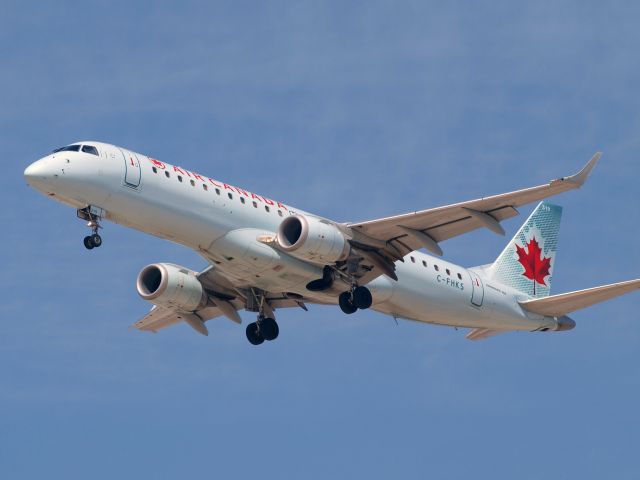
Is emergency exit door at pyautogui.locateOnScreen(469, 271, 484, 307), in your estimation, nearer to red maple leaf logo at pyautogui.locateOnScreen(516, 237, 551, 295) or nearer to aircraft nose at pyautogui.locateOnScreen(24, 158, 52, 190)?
red maple leaf logo at pyautogui.locateOnScreen(516, 237, 551, 295)

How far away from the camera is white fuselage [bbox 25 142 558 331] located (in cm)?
4441

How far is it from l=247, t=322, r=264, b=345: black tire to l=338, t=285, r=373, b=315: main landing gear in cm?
508

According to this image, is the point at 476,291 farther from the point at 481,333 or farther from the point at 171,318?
the point at 171,318

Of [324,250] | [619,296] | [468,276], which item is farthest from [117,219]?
[619,296]

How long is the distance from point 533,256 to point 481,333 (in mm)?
4879


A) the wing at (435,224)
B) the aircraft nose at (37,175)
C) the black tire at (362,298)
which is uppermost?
the aircraft nose at (37,175)

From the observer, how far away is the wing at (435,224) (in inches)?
1766

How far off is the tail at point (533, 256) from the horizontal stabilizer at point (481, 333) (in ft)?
6.45

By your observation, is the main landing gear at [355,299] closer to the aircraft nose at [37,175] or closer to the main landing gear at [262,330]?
the main landing gear at [262,330]

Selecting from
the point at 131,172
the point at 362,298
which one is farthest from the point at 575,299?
the point at 131,172

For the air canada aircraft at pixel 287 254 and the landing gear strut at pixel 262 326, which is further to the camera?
the landing gear strut at pixel 262 326

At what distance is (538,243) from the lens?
5803cm

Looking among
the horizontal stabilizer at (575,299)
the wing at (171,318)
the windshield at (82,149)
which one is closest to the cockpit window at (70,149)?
the windshield at (82,149)

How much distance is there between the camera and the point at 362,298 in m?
47.7
